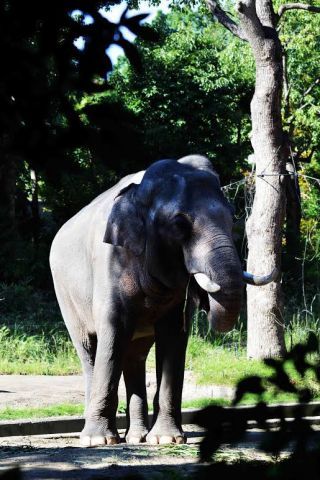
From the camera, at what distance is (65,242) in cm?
996

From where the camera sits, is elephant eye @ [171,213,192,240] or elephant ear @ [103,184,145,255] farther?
elephant ear @ [103,184,145,255]

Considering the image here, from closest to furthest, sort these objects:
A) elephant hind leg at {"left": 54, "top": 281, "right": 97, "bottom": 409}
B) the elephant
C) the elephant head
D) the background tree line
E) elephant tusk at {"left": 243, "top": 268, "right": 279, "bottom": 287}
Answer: the background tree line
the elephant head
the elephant
elephant tusk at {"left": 243, "top": 268, "right": 279, "bottom": 287}
elephant hind leg at {"left": 54, "top": 281, "right": 97, "bottom": 409}

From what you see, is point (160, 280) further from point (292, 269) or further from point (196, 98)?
point (196, 98)

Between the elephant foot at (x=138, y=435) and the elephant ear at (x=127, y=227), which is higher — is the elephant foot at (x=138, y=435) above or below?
below

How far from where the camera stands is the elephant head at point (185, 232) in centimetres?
774

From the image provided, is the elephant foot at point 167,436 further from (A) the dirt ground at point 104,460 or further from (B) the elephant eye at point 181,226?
(B) the elephant eye at point 181,226

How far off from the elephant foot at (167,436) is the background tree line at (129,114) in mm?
2253

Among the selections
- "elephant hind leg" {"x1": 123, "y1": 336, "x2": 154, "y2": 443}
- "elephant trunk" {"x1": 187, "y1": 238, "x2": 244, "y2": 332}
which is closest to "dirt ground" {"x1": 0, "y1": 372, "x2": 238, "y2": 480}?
"elephant hind leg" {"x1": 123, "y1": 336, "x2": 154, "y2": 443}

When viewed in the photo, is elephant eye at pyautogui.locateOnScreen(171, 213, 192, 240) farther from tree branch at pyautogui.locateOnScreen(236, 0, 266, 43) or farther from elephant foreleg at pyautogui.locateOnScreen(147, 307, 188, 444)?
tree branch at pyautogui.locateOnScreen(236, 0, 266, 43)

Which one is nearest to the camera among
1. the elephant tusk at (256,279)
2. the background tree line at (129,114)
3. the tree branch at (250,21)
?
the background tree line at (129,114)

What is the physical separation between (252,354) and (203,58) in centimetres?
1635

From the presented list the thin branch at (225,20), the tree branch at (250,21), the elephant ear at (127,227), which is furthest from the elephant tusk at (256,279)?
the thin branch at (225,20)

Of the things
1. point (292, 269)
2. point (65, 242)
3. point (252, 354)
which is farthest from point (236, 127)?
point (65, 242)

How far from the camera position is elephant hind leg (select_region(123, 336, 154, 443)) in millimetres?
9039
